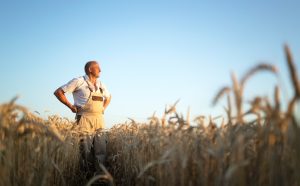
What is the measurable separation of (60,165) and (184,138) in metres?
2.02

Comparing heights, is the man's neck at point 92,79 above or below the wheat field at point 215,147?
above

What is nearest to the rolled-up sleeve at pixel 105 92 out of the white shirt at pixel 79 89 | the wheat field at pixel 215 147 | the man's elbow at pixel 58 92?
the white shirt at pixel 79 89

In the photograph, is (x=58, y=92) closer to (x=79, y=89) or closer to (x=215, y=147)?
(x=79, y=89)

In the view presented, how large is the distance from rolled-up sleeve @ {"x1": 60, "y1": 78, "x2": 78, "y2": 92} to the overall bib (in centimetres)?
33

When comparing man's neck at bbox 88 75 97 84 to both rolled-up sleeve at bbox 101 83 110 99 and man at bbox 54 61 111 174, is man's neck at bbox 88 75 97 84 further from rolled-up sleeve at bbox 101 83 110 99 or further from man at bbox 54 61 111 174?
rolled-up sleeve at bbox 101 83 110 99

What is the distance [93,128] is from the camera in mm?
6473

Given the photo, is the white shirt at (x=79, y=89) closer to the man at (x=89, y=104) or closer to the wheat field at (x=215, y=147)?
the man at (x=89, y=104)

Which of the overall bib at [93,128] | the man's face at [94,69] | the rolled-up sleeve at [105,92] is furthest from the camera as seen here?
the rolled-up sleeve at [105,92]

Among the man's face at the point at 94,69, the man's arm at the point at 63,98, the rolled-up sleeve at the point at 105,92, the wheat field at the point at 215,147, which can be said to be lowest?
the wheat field at the point at 215,147

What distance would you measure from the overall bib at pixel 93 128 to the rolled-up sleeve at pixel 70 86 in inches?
13.1

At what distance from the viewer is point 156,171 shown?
3.37 metres

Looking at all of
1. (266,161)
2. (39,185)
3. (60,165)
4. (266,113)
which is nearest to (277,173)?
(266,161)

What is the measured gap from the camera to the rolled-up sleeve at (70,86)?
639cm

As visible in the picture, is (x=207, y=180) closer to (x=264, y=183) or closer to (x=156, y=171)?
(x=264, y=183)
